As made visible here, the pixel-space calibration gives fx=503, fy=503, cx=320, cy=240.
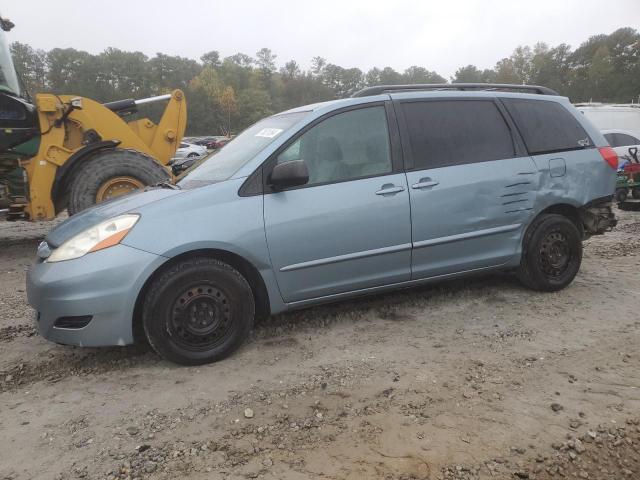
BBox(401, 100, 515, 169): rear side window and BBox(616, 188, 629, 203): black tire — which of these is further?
BBox(616, 188, 629, 203): black tire

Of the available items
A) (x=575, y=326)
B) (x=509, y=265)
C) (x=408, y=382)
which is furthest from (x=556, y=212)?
(x=408, y=382)

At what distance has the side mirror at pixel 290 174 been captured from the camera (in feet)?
11.1

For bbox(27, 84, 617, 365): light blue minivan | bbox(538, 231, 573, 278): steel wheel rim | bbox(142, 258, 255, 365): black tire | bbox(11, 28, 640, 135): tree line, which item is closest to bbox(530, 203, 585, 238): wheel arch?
bbox(27, 84, 617, 365): light blue minivan

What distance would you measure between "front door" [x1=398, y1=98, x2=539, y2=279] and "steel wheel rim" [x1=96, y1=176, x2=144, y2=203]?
4128 millimetres

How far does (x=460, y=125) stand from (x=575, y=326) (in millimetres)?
1830

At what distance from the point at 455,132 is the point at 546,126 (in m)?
1.00

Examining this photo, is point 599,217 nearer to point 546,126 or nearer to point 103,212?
point 546,126

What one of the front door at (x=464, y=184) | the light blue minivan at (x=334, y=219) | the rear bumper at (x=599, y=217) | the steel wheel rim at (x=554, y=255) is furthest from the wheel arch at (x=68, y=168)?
the rear bumper at (x=599, y=217)

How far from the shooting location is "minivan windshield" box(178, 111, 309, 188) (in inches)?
143

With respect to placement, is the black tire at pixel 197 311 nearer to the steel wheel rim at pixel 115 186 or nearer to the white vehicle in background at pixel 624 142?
the steel wheel rim at pixel 115 186

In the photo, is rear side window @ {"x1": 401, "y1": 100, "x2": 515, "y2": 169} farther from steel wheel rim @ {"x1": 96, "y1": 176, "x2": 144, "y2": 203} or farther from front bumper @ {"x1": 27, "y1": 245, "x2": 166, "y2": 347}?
steel wheel rim @ {"x1": 96, "y1": 176, "x2": 144, "y2": 203}

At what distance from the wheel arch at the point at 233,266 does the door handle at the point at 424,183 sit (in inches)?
54.4

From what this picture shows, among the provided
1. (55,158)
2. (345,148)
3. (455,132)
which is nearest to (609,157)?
(455,132)

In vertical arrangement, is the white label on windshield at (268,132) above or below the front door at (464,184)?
above
